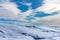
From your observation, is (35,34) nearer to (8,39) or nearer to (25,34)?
(25,34)

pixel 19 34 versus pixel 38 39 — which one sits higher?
pixel 19 34

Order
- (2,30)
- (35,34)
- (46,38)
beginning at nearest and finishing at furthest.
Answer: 1. (46,38)
2. (35,34)
3. (2,30)

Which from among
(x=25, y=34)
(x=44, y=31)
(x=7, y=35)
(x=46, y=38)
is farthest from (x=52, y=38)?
(x=7, y=35)

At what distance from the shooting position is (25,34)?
23531mm

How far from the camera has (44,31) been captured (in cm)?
2284

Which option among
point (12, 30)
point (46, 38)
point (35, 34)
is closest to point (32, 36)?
point (35, 34)

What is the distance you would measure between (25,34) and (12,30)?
7.77 ft

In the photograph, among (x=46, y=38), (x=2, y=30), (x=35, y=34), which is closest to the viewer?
(x=46, y=38)

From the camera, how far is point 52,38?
68.3ft

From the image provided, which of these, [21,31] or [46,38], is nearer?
[46,38]

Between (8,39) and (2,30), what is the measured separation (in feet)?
10.6

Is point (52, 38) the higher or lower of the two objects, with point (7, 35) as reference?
lower

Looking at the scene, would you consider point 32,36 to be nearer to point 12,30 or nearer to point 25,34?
point 25,34

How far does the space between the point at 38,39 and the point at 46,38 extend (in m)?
1.03
